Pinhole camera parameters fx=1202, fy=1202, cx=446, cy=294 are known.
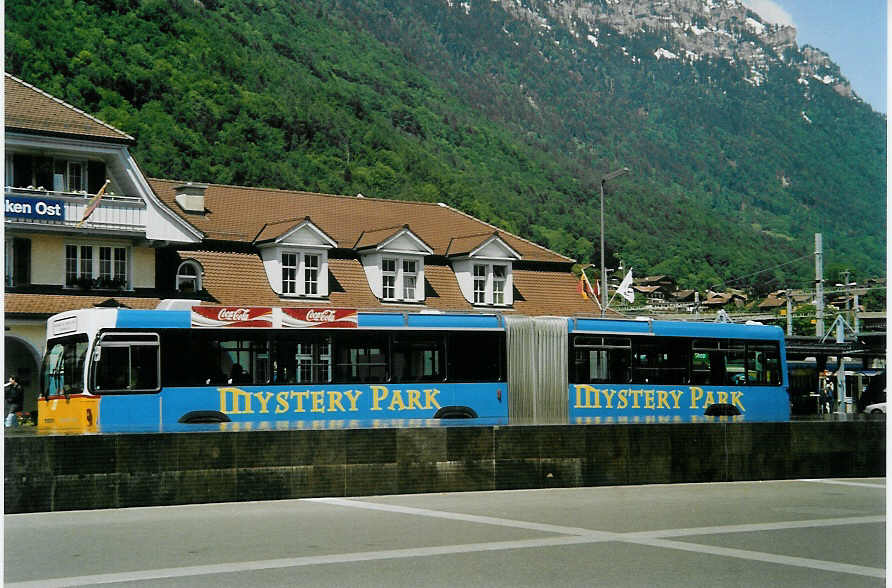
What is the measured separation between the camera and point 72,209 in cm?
3759

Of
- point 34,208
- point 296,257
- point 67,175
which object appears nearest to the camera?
point 34,208

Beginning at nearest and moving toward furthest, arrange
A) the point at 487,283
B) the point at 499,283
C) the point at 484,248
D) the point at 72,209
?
the point at 72,209
the point at 484,248
the point at 487,283
the point at 499,283

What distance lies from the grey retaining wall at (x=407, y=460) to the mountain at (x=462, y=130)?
189 ft

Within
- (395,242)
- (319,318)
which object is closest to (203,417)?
(319,318)

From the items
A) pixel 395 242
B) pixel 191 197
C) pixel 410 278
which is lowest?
pixel 410 278

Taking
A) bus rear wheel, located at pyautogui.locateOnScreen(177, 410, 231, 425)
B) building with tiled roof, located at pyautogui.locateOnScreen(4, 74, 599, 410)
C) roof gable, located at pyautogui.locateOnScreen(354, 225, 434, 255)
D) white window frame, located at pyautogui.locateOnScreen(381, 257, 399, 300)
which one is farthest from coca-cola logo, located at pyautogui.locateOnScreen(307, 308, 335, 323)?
white window frame, located at pyautogui.locateOnScreen(381, 257, 399, 300)

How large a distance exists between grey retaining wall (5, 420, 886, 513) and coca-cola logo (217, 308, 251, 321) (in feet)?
27.7

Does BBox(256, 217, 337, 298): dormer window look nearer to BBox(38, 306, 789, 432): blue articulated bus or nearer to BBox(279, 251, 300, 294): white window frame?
BBox(279, 251, 300, 294): white window frame

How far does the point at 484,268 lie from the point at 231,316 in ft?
93.2

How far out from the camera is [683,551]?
9547mm

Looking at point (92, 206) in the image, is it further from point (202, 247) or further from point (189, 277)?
point (202, 247)

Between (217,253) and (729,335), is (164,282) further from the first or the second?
(729,335)

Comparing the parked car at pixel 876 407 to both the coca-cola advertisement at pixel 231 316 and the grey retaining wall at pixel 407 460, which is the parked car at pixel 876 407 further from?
the coca-cola advertisement at pixel 231 316

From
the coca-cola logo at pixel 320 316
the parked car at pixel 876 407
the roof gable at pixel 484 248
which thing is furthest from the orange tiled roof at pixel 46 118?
the parked car at pixel 876 407
